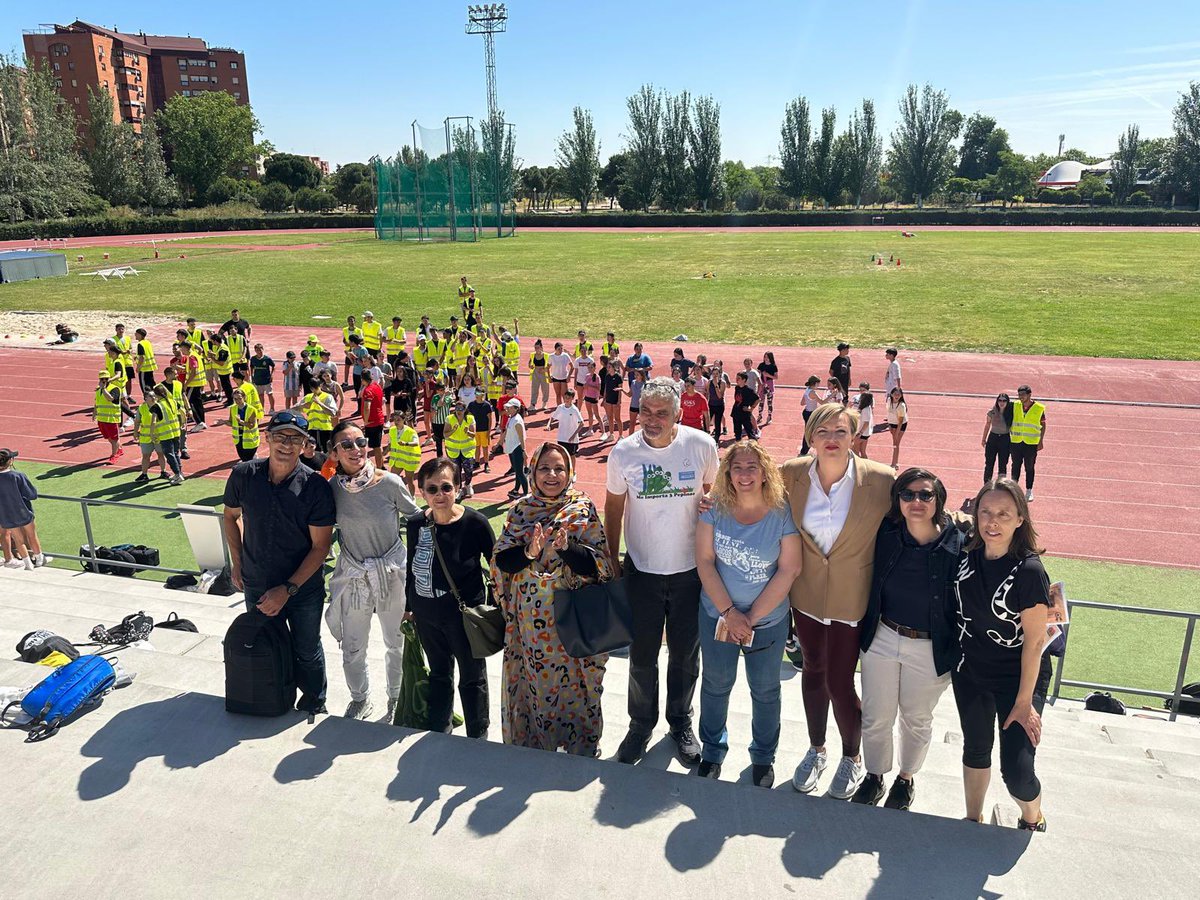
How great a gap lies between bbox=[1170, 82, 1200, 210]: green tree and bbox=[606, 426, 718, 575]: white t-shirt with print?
9691 centimetres

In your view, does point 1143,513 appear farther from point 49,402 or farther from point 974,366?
point 49,402

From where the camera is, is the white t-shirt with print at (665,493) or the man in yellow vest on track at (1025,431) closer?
the white t-shirt with print at (665,493)

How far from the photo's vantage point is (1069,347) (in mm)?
22859

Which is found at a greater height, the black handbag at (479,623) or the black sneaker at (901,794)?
the black handbag at (479,623)

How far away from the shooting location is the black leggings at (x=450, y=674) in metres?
4.56

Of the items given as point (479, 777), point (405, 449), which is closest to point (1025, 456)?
point (405, 449)

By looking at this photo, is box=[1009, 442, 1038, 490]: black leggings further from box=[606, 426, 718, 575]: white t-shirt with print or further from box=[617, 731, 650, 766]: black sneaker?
box=[617, 731, 650, 766]: black sneaker

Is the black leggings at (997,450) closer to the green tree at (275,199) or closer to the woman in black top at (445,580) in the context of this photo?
the woman in black top at (445,580)

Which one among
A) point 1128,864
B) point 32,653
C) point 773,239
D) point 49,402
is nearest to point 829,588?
point 1128,864

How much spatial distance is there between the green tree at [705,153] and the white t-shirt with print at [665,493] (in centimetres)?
8977

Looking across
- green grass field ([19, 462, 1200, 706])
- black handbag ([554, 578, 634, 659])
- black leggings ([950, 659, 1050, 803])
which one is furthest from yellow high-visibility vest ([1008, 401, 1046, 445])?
black handbag ([554, 578, 634, 659])

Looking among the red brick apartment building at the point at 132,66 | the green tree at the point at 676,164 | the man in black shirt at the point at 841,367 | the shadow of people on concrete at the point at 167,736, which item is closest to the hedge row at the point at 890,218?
the green tree at the point at 676,164

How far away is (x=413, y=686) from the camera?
4637 mm

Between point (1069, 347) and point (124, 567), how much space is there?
902 inches
